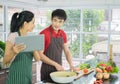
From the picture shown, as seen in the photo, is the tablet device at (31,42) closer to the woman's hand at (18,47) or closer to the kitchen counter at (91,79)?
the woman's hand at (18,47)

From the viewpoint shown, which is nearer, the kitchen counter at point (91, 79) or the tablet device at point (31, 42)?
the tablet device at point (31, 42)

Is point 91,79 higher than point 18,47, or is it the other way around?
point 18,47

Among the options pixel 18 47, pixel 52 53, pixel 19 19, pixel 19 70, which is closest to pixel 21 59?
pixel 19 70

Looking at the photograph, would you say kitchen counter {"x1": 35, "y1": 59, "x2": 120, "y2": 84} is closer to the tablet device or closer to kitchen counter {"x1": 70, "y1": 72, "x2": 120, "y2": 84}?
kitchen counter {"x1": 70, "y1": 72, "x2": 120, "y2": 84}

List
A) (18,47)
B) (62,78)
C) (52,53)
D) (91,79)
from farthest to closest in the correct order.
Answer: (52,53) < (91,79) < (62,78) < (18,47)

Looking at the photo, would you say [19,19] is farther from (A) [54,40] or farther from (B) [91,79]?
(B) [91,79]

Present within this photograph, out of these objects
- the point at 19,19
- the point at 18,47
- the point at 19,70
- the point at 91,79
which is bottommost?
the point at 91,79

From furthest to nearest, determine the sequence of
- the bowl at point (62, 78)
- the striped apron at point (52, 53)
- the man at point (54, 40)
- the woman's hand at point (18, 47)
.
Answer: the striped apron at point (52, 53) < the man at point (54, 40) < the bowl at point (62, 78) < the woman's hand at point (18, 47)

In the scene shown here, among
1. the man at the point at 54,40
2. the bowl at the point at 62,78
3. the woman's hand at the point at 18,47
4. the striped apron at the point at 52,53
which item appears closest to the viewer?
the woman's hand at the point at 18,47

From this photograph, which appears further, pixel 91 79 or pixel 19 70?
pixel 91 79

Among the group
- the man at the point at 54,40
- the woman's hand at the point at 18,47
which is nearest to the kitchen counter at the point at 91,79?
the man at the point at 54,40

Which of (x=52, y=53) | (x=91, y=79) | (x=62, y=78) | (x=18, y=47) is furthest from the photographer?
(x=52, y=53)

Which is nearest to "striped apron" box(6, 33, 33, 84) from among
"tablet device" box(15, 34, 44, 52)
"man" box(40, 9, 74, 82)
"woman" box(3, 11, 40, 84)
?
"woman" box(3, 11, 40, 84)

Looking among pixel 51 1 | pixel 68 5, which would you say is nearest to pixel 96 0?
pixel 68 5
